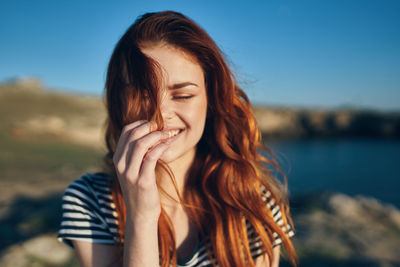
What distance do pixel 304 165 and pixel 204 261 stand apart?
22.2 metres

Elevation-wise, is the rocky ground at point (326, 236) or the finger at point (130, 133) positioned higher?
the finger at point (130, 133)

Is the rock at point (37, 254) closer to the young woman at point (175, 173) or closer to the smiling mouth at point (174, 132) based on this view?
the young woman at point (175, 173)

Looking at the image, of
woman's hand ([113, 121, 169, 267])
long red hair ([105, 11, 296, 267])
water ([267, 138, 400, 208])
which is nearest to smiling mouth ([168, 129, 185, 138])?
long red hair ([105, 11, 296, 267])

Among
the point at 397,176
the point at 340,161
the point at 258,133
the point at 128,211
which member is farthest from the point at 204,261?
the point at 340,161

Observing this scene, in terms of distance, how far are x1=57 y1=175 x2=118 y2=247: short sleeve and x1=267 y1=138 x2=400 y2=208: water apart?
28.3 ft

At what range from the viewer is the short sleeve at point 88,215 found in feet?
5.85

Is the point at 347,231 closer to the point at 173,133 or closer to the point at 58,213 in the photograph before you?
the point at 173,133

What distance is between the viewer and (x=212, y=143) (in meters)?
2.46

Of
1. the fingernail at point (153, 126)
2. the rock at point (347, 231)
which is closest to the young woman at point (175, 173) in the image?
the fingernail at point (153, 126)

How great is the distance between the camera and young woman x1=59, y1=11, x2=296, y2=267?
156 cm

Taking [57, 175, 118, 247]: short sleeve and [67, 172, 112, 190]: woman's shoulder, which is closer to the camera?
[57, 175, 118, 247]: short sleeve

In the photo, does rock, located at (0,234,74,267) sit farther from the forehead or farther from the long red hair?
the forehead

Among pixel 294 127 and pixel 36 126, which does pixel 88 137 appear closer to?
pixel 36 126

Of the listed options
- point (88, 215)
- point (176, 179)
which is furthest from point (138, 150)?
point (176, 179)
